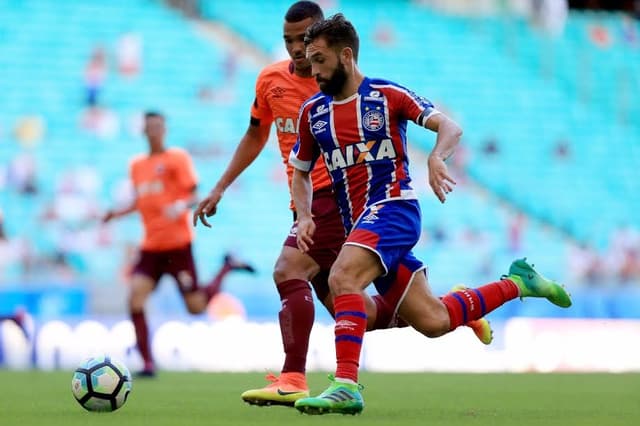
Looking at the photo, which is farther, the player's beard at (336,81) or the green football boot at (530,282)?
the green football boot at (530,282)

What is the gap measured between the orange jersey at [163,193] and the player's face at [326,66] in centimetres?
525

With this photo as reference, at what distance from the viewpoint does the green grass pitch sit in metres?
6.57

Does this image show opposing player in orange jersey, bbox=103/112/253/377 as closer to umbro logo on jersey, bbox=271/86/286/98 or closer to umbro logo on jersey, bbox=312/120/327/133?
umbro logo on jersey, bbox=271/86/286/98

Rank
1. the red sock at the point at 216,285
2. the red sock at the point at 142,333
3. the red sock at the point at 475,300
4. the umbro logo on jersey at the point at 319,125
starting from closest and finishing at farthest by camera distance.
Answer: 1. the umbro logo on jersey at the point at 319,125
2. the red sock at the point at 475,300
3. the red sock at the point at 142,333
4. the red sock at the point at 216,285

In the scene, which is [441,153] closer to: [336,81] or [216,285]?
[336,81]

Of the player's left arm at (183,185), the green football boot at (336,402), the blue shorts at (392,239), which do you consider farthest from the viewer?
the player's left arm at (183,185)

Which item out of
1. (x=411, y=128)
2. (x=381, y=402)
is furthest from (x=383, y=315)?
(x=411, y=128)

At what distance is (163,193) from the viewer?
12.3 metres

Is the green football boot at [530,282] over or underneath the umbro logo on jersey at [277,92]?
underneath

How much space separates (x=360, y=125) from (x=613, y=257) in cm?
1582

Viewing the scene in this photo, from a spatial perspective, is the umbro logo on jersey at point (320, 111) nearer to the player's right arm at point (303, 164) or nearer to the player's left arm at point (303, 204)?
the player's right arm at point (303, 164)

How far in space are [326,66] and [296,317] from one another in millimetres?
1422

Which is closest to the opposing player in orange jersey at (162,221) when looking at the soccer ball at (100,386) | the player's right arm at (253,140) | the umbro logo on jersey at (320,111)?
the player's right arm at (253,140)

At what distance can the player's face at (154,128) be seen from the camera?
12.0m
